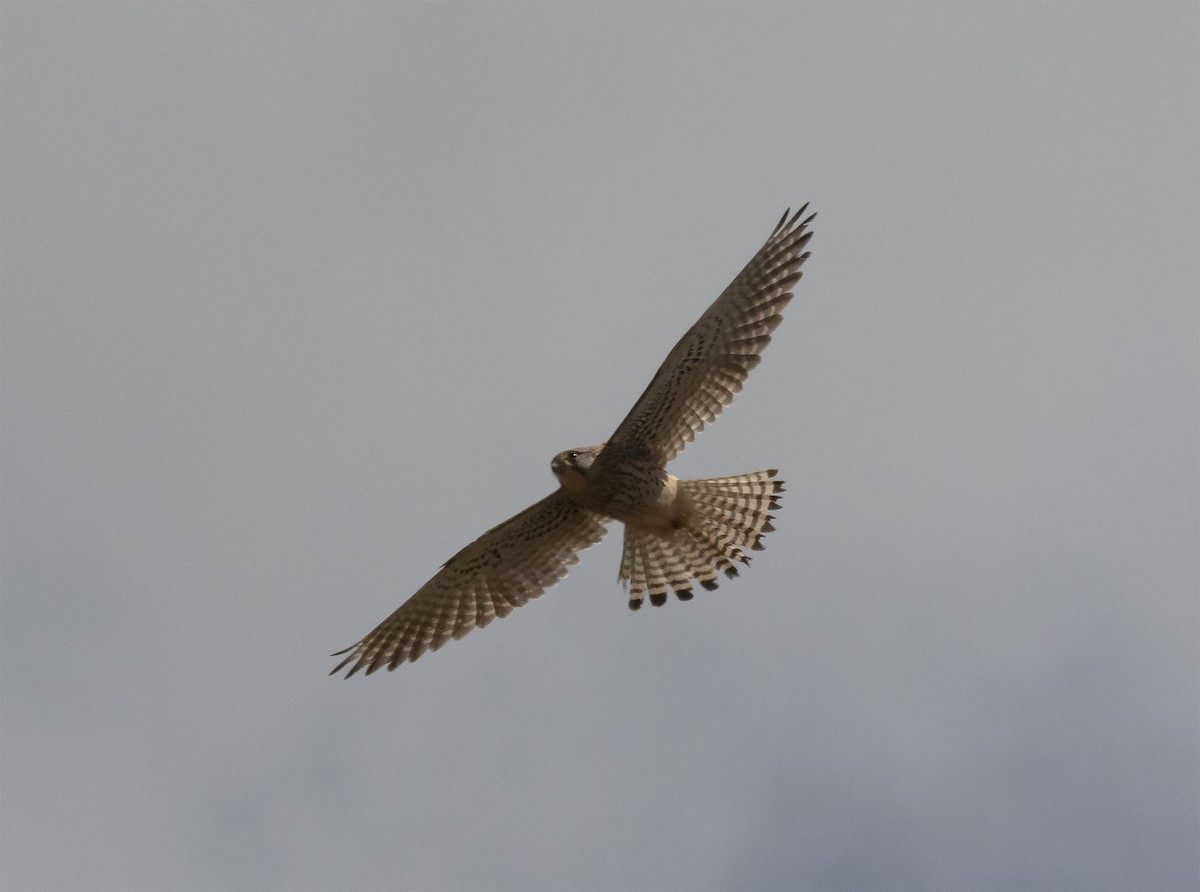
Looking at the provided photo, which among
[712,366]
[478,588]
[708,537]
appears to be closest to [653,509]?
[708,537]

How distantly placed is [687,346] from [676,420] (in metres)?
0.64

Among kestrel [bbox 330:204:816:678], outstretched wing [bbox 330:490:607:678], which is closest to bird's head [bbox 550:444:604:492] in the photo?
kestrel [bbox 330:204:816:678]

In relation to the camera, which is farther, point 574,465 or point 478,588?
point 478,588

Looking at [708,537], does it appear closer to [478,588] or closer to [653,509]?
[653,509]

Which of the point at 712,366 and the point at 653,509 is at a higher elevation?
the point at 712,366

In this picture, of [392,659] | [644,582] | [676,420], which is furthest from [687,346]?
[392,659]

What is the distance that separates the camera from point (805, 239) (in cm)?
1781

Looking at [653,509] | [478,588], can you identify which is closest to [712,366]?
[653,509]

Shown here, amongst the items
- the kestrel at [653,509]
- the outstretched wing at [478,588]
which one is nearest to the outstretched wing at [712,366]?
the kestrel at [653,509]

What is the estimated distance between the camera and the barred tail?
17.8 meters

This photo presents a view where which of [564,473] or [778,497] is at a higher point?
[564,473]

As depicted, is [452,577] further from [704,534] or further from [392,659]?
[704,534]

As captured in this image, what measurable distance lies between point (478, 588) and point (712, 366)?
299 cm

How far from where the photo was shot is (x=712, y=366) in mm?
17641
